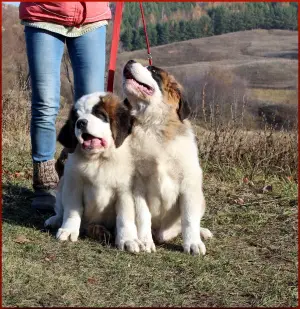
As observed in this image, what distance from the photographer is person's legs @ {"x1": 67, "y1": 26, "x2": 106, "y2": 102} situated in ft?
15.6

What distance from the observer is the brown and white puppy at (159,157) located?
13.1 feet

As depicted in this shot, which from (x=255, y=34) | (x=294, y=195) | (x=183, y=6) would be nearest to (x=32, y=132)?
(x=294, y=195)

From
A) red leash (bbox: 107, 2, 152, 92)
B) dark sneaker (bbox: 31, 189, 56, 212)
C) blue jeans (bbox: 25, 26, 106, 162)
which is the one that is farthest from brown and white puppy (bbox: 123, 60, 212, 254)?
dark sneaker (bbox: 31, 189, 56, 212)

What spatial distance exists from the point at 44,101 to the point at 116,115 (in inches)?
43.7

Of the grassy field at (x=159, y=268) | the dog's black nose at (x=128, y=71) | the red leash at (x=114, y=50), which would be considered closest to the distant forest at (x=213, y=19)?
the red leash at (x=114, y=50)

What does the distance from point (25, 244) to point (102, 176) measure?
0.74 m

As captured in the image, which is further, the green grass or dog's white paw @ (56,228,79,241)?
dog's white paw @ (56,228,79,241)

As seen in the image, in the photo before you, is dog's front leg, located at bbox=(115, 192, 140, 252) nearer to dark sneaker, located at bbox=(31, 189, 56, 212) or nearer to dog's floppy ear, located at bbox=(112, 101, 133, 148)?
dog's floppy ear, located at bbox=(112, 101, 133, 148)

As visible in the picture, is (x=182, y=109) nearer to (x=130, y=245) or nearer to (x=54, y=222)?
(x=130, y=245)

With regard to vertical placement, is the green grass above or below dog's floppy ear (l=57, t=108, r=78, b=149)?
below

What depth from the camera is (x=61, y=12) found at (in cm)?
462

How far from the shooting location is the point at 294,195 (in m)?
5.99

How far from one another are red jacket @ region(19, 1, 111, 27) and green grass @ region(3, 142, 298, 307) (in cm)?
175

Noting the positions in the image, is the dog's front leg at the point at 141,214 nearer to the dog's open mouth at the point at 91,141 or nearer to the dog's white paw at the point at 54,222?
the dog's open mouth at the point at 91,141
